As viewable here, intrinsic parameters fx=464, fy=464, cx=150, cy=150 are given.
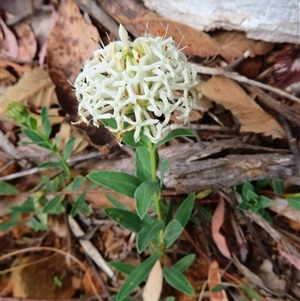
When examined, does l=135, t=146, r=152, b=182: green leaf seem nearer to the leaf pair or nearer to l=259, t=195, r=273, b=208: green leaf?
the leaf pair

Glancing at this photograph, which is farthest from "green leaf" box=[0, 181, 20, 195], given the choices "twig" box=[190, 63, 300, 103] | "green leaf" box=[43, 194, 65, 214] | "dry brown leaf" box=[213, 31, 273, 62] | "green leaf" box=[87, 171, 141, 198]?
"dry brown leaf" box=[213, 31, 273, 62]

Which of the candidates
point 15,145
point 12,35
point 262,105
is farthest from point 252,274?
point 12,35

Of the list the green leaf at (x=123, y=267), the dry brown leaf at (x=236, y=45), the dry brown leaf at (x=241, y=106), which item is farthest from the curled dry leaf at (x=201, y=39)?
the green leaf at (x=123, y=267)

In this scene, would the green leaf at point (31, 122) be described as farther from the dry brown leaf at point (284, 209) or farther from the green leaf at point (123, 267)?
the dry brown leaf at point (284, 209)

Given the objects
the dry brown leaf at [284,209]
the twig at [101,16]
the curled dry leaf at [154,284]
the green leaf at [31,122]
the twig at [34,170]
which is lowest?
the curled dry leaf at [154,284]

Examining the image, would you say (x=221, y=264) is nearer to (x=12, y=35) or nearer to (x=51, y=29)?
(x=51, y=29)

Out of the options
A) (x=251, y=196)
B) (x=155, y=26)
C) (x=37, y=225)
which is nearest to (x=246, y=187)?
(x=251, y=196)

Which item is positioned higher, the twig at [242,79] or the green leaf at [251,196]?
the twig at [242,79]
